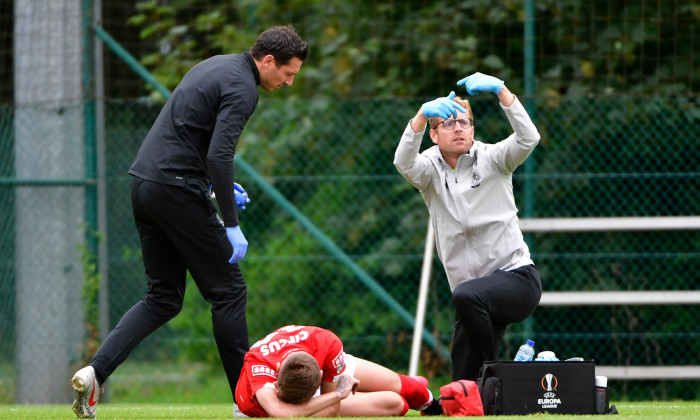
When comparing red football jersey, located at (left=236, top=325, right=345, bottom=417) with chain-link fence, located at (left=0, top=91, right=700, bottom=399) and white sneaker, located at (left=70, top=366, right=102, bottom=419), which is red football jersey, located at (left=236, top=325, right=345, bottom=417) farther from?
chain-link fence, located at (left=0, top=91, right=700, bottom=399)

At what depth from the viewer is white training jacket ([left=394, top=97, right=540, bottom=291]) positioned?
5176 millimetres

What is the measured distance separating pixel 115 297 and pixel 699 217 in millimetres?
4061

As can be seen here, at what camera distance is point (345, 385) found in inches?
182

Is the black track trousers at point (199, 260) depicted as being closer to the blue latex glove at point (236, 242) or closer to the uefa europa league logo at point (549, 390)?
the blue latex glove at point (236, 242)

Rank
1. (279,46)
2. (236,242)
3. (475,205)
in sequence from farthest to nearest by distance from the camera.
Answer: (475,205), (279,46), (236,242)

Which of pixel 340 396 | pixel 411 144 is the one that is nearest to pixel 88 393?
pixel 340 396

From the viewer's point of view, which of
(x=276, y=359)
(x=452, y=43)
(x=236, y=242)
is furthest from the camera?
(x=452, y=43)

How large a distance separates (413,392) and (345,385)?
0.43 metres

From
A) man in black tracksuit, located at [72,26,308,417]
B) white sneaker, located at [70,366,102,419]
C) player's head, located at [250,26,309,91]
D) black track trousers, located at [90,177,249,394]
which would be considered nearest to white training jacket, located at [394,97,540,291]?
player's head, located at [250,26,309,91]

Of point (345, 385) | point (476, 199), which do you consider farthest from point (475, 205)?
point (345, 385)

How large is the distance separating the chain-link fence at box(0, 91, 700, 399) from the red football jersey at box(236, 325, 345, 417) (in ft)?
10.5

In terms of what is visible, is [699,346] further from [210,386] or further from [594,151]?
[210,386]

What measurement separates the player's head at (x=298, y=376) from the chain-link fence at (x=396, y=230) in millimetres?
3402

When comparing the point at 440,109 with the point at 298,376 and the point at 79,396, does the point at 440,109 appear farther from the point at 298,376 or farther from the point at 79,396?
the point at 79,396
